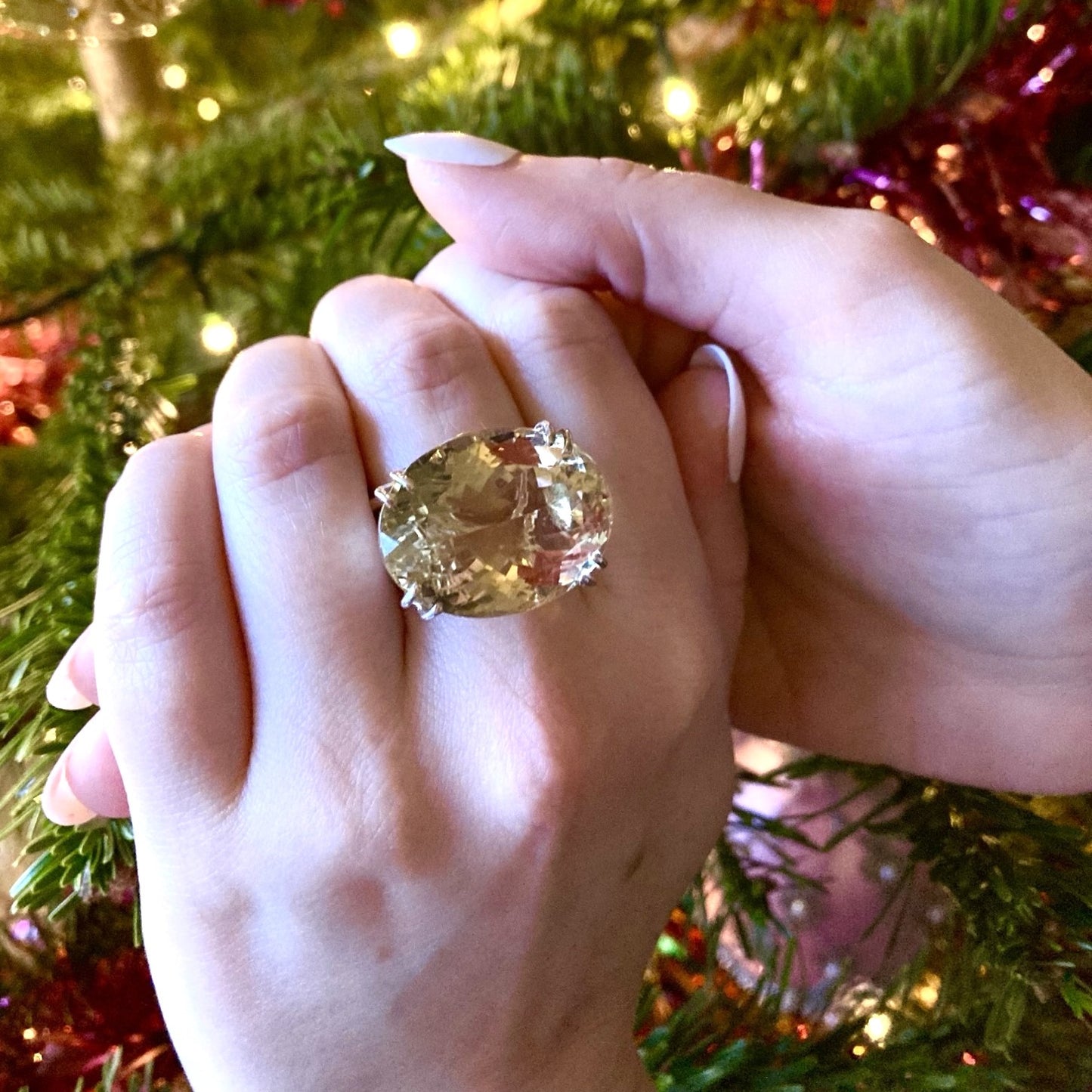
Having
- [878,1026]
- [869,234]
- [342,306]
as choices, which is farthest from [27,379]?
[878,1026]

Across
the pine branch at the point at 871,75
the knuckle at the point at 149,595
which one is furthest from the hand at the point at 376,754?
the pine branch at the point at 871,75

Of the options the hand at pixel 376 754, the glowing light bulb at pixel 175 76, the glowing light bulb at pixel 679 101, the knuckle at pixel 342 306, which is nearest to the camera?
the hand at pixel 376 754

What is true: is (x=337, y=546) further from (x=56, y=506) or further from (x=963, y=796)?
(x=963, y=796)

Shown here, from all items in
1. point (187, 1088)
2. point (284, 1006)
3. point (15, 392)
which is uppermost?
point (15, 392)

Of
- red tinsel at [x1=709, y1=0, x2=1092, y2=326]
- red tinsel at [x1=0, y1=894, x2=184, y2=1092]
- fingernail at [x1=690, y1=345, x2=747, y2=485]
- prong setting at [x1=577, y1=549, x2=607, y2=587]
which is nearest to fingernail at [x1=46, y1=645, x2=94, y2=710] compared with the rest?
red tinsel at [x1=0, y1=894, x2=184, y2=1092]

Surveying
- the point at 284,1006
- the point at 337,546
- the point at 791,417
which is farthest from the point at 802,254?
the point at 284,1006

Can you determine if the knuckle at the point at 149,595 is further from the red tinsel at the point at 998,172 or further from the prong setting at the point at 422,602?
the red tinsel at the point at 998,172
